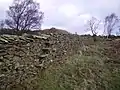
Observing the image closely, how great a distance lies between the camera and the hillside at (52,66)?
7379 mm

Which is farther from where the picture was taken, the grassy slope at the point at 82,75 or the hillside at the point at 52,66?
the grassy slope at the point at 82,75

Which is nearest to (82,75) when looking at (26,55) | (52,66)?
(52,66)

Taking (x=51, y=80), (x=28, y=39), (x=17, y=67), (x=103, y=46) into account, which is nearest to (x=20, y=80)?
(x=17, y=67)

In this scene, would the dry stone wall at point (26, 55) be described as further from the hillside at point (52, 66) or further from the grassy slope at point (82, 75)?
the grassy slope at point (82, 75)

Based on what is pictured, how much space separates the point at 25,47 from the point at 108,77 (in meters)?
3.41

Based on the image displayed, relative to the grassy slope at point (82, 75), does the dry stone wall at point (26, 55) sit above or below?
above

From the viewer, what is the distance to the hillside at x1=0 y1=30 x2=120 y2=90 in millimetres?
7379

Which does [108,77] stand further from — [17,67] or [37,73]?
[17,67]

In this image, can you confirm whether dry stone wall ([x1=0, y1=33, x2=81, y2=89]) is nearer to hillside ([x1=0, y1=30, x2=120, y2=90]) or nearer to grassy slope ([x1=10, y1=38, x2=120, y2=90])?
hillside ([x1=0, y1=30, x2=120, y2=90])

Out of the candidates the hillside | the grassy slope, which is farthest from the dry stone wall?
the grassy slope

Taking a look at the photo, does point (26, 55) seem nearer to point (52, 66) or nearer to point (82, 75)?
point (52, 66)

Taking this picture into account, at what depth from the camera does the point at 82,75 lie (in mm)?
8281

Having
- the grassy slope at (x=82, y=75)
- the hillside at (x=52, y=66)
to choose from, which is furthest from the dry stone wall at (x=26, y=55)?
the grassy slope at (x=82, y=75)

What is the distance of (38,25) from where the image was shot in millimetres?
17188
